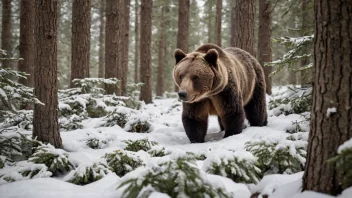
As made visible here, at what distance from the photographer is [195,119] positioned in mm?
5711

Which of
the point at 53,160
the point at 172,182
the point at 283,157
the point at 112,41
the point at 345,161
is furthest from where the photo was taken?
the point at 112,41

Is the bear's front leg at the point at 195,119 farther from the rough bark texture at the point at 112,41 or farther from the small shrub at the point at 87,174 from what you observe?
the rough bark texture at the point at 112,41

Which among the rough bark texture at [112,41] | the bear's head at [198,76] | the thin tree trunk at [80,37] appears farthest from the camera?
the rough bark texture at [112,41]

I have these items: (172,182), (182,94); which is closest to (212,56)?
(182,94)

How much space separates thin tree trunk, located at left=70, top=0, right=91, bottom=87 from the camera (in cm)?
834

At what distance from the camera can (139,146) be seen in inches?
185

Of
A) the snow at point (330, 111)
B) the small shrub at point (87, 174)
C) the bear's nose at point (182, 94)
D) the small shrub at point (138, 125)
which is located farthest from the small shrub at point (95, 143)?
the snow at point (330, 111)

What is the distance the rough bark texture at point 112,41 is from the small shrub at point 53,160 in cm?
566

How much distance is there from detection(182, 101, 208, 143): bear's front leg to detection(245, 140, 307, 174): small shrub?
231 cm

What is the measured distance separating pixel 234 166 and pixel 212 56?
8.90 ft

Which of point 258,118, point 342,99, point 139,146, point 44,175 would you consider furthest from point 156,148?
point 258,118

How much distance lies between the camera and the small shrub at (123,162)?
3.62m

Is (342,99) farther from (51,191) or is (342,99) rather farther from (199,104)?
(199,104)

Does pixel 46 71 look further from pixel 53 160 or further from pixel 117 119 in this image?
pixel 117 119
